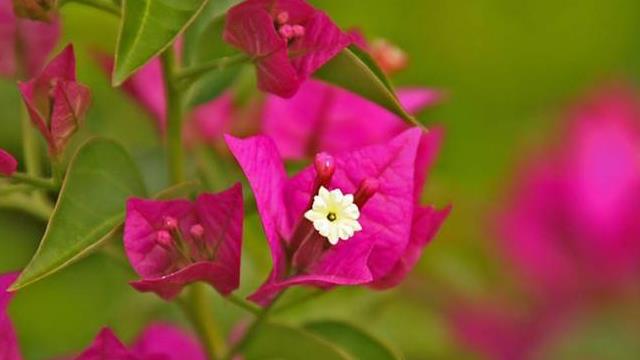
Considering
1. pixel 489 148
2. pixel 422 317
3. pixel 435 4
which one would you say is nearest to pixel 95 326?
pixel 422 317

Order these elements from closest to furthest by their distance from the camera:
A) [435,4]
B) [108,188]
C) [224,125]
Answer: [108,188] < [224,125] < [435,4]

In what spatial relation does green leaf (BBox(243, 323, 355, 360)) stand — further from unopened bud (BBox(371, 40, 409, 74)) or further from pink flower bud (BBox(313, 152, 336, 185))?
unopened bud (BBox(371, 40, 409, 74))

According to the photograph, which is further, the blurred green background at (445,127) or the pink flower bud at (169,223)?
the blurred green background at (445,127)

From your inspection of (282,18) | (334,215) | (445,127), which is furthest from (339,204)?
(445,127)

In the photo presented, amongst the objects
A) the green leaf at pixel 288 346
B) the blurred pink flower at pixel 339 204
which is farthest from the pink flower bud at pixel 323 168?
the green leaf at pixel 288 346

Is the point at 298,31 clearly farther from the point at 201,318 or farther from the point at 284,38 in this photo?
the point at 201,318

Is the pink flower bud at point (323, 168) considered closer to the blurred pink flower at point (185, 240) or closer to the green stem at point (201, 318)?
the blurred pink flower at point (185, 240)

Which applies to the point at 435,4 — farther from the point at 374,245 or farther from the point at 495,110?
the point at 374,245
